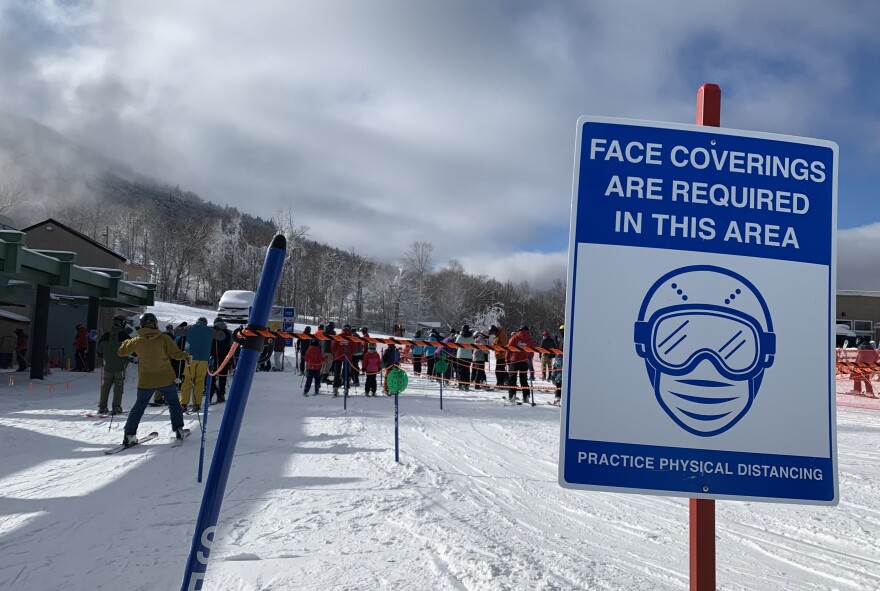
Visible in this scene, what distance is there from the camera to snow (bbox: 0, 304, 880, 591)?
134 inches

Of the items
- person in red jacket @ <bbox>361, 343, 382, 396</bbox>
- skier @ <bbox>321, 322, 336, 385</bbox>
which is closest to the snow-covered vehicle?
skier @ <bbox>321, 322, 336, 385</bbox>

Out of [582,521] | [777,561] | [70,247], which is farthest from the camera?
[70,247]

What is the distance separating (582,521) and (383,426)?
208 inches

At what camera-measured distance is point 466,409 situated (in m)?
11.7

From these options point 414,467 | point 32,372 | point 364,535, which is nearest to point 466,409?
point 414,467

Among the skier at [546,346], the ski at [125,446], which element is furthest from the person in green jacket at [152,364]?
the skier at [546,346]

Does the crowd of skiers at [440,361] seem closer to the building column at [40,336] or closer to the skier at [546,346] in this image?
the skier at [546,346]

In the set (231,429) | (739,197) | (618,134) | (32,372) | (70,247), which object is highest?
(70,247)

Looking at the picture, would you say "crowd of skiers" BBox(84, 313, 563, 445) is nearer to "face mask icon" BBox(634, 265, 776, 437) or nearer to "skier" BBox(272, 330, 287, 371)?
"skier" BBox(272, 330, 287, 371)

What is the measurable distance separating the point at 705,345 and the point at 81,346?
882 inches

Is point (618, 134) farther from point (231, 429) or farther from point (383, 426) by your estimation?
point (383, 426)

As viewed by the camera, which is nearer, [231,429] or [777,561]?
[231,429]

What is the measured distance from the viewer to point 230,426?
194cm

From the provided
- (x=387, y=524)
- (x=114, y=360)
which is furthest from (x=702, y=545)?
(x=114, y=360)
